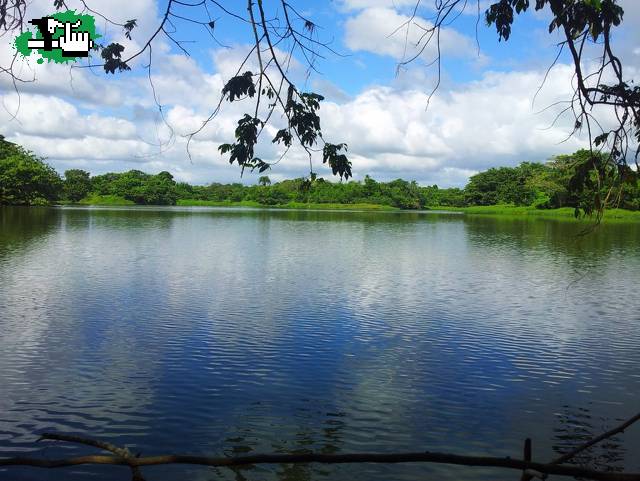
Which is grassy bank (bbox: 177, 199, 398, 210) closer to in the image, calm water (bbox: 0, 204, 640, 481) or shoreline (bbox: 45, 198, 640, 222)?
shoreline (bbox: 45, 198, 640, 222)

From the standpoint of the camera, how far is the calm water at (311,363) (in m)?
8.53

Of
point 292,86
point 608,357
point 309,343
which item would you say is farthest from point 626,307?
point 292,86

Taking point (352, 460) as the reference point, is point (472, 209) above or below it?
above

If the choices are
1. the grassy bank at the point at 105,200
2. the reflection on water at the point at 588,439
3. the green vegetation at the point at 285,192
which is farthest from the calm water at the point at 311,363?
the grassy bank at the point at 105,200

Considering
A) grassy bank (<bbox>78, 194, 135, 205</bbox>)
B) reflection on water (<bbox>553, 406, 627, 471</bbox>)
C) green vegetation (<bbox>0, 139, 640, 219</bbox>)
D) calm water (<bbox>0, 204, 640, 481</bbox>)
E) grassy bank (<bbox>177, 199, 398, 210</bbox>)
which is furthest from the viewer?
grassy bank (<bbox>177, 199, 398, 210</bbox>)

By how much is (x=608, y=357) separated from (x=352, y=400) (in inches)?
271

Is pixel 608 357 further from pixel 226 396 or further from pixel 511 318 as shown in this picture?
pixel 226 396

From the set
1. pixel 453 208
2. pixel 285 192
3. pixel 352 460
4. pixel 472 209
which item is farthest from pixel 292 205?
pixel 352 460

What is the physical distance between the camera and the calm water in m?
8.53

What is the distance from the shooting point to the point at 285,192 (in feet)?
507

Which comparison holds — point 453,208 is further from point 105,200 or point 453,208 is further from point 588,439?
point 588,439

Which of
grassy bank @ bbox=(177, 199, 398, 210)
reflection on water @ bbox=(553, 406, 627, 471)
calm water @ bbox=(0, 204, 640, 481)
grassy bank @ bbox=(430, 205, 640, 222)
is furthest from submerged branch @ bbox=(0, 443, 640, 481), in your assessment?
grassy bank @ bbox=(177, 199, 398, 210)

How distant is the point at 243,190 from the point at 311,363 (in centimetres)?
16004

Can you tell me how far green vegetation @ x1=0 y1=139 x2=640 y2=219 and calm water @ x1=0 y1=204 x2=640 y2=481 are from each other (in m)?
42.6
